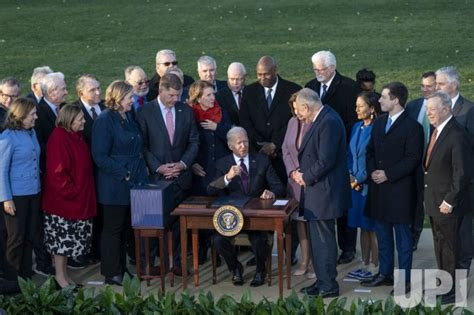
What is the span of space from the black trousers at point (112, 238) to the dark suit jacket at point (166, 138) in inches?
24.4

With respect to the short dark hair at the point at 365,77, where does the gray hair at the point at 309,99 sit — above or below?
below

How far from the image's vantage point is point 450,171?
10578 millimetres

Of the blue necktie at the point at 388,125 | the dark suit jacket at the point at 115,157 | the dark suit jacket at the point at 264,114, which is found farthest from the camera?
the dark suit jacket at the point at 264,114

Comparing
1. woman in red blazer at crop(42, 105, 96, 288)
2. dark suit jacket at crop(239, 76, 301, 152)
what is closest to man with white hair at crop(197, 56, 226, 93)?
dark suit jacket at crop(239, 76, 301, 152)

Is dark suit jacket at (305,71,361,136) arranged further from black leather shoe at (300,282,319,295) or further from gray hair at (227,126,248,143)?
black leather shoe at (300,282,319,295)

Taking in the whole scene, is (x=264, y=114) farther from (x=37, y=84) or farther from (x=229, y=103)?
(x=37, y=84)

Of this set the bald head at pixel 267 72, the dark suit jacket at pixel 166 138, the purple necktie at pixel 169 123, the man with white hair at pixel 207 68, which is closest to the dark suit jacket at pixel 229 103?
the man with white hair at pixel 207 68

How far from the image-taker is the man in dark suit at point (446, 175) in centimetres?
1048

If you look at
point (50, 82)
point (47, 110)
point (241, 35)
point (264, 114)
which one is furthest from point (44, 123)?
point (241, 35)

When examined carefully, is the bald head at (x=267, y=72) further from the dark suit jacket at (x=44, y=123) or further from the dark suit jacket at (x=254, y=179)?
the dark suit jacket at (x=44, y=123)

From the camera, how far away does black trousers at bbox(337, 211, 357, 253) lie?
40.7ft

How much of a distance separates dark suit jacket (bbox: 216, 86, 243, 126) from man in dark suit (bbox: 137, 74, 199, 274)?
111 cm

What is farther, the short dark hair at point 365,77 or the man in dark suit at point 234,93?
the man in dark suit at point 234,93

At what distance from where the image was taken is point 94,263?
40.9 feet
